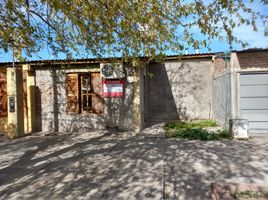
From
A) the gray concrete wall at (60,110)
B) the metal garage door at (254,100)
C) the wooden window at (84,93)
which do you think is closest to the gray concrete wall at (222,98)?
the metal garage door at (254,100)

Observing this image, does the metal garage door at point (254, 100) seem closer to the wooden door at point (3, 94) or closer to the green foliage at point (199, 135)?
the green foliage at point (199, 135)

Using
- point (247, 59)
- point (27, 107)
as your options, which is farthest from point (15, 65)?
point (247, 59)

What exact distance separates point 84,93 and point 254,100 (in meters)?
6.89

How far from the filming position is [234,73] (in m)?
10.7

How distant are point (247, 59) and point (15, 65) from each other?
374 inches

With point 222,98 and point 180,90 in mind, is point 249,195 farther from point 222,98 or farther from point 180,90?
point 180,90

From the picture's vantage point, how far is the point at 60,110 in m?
12.4

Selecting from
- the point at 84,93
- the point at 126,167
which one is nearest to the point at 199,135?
the point at 126,167

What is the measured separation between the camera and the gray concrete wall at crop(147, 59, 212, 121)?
15.1 metres

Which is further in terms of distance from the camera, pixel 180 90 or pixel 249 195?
pixel 180 90

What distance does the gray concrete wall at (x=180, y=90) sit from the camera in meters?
15.1

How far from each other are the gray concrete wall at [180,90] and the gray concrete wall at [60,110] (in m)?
3.98

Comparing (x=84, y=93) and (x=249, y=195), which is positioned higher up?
(x=84, y=93)

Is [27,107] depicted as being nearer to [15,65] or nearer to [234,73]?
[15,65]
